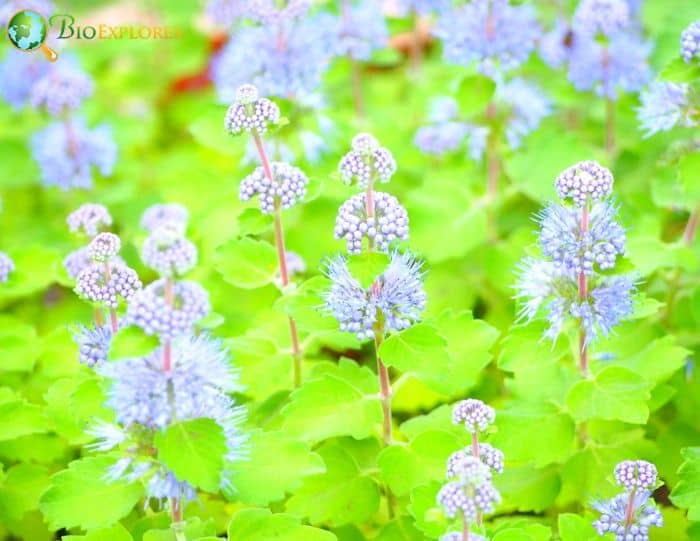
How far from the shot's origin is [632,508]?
1892mm

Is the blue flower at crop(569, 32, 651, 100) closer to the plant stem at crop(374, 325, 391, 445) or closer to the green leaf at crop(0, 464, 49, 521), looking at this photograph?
the plant stem at crop(374, 325, 391, 445)

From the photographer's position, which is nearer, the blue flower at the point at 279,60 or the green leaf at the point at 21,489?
the green leaf at the point at 21,489

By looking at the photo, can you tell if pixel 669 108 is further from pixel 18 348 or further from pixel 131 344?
pixel 18 348

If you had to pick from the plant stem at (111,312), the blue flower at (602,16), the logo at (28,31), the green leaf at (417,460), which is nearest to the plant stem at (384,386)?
the green leaf at (417,460)

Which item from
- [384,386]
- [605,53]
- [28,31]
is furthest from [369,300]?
[28,31]

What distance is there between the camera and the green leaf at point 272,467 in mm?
1888

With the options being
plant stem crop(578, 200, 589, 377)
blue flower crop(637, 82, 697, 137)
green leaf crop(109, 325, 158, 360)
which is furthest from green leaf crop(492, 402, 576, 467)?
green leaf crop(109, 325, 158, 360)

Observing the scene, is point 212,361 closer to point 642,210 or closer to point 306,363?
point 306,363

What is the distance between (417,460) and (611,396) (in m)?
0.49

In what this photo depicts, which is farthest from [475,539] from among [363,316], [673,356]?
[673,356]

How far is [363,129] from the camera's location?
3.51m

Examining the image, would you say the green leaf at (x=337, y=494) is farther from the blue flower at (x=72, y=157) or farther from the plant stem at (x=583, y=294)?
the blue flower at (x=72, y=157)

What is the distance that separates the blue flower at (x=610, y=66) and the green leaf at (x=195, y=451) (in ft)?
6.65

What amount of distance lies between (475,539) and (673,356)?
35.1 inches
